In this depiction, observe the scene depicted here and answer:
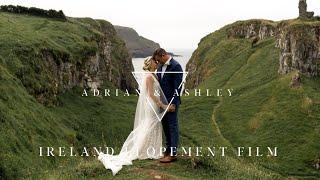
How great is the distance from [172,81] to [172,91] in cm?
43

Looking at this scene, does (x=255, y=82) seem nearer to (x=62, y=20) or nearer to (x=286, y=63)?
(x=286, y=63)

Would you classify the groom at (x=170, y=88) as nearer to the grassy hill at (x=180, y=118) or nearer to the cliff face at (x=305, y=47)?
the grassy hill at (x=180, y=118)

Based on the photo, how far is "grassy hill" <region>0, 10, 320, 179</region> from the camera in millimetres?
25438

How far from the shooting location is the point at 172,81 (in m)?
23.4

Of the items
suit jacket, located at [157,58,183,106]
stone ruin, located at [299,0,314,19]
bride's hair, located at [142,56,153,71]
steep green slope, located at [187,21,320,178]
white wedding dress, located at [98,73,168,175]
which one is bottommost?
steep green slope, located at [187,21,320,178]

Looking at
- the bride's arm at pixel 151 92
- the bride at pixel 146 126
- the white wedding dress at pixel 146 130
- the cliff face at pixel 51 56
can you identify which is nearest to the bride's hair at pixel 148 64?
the bride at pixel 146 126

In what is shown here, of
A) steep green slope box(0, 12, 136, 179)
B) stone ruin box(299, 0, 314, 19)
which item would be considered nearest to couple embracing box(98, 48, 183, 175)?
steep green slope box(0, 12, 136, 179)

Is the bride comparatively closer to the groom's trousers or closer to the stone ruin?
the groom's trousers

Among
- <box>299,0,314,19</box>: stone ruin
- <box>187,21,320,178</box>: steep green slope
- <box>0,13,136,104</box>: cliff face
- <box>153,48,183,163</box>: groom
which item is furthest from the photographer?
<box>299,0,314,19</box>: stone ruin

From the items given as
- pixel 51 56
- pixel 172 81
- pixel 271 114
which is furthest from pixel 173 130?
pixel 271 114

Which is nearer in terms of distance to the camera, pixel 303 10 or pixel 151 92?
pixel 151 92

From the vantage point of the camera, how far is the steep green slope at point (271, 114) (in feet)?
228

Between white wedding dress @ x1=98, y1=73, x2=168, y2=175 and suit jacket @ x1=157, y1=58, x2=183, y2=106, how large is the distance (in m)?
0.22

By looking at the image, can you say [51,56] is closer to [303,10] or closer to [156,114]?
[156,114]
